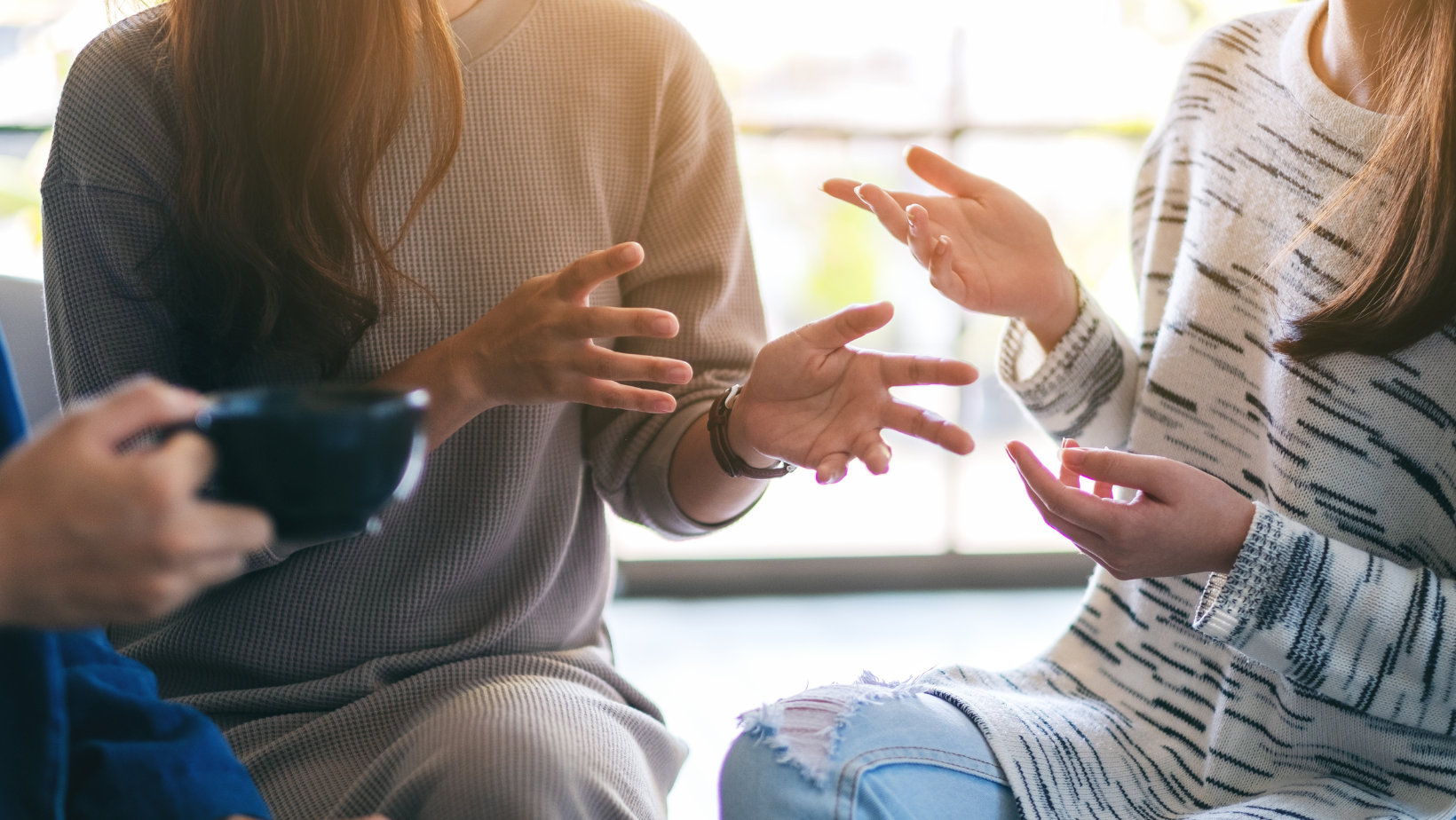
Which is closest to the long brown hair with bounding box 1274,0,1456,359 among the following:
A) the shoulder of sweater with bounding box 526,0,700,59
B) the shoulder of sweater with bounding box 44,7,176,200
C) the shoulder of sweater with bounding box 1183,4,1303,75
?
the shoulder of sweater with bounding box 1183,4,1303,75

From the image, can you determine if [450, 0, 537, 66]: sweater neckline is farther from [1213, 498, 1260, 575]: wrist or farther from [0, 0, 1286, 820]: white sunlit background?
[0, 0, 1286, 820]: white sunlit background

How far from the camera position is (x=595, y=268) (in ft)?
2.78

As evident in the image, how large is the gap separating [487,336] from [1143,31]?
2.56 meters

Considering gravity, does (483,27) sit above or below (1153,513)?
above

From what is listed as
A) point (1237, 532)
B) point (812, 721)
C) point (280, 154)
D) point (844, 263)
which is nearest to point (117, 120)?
point (280, 154)

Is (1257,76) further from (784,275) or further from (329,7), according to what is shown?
(784,275)

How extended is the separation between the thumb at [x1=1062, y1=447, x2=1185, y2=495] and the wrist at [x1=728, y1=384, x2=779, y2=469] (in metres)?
0.32

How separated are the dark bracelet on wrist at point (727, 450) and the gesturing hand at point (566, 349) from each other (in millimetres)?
169

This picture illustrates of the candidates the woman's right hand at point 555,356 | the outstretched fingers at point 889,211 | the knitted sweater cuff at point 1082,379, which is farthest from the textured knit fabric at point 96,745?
the knitted sweater cuff at point 1082,379

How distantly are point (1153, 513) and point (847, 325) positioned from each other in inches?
12.4

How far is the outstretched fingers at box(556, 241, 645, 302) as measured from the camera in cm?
83

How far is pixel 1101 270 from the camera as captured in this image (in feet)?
9.48

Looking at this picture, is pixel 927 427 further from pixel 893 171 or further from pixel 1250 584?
pixel 893 171

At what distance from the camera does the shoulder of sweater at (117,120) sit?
97cm
